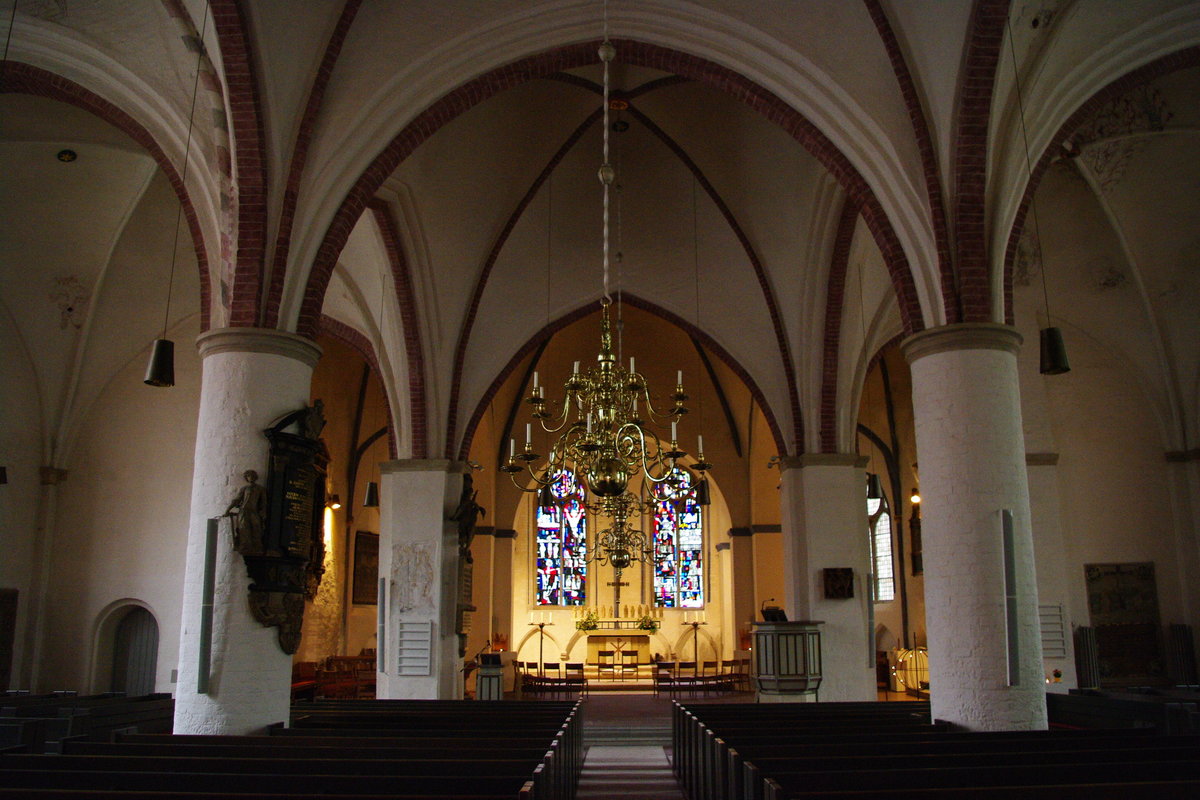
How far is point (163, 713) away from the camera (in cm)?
1174

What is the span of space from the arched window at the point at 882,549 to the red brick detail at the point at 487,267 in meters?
11.0

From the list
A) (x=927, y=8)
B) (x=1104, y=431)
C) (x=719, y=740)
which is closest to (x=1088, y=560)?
(x=1104, y=431)

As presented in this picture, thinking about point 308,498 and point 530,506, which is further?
point 530,506

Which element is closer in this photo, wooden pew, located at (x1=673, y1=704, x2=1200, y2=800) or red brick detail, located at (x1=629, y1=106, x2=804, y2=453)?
wooden pew, located at (x1=673, y1=704, x2=1200, y2=800)

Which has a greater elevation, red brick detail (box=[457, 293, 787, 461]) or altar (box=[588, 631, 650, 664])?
red brick detail (box=[457, 293, 787, 461])

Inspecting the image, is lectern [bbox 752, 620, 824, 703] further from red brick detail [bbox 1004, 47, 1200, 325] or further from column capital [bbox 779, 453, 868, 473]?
red brick detail [bbox 1004, 47, 1200, 325]

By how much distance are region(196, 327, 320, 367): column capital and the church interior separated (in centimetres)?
3

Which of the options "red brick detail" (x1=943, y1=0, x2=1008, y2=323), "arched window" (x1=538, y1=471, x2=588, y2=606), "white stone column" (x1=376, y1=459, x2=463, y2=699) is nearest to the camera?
"red brick detail" (x1=943, y1=0, x2=1008, y2=323)

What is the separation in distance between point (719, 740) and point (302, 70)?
751 centimetres

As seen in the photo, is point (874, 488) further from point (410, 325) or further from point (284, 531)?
point (284, 531)

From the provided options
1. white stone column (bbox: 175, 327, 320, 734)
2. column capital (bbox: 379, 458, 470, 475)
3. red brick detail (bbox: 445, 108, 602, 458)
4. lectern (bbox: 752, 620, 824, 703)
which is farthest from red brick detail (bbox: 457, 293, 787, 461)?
white stone column (bbox: 175, 327, 320, 734)

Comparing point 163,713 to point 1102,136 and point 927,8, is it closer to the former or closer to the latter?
point 927,8

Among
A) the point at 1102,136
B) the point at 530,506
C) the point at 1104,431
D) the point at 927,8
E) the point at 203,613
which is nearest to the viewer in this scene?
the point at 203,613

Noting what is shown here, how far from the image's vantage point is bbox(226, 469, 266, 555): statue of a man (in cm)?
868
